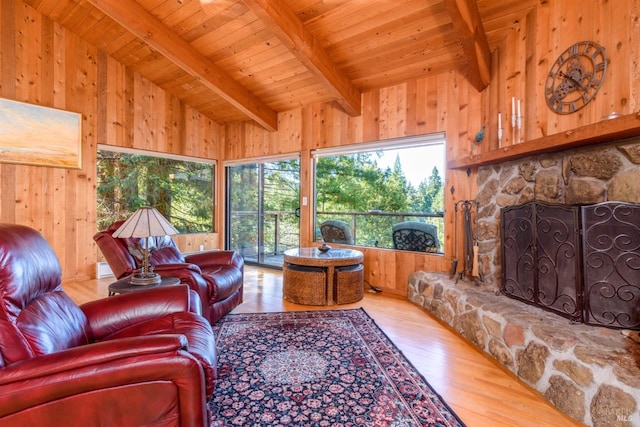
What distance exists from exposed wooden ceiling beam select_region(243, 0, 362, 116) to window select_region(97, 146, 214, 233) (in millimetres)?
3237

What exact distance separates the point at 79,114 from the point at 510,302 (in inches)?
221

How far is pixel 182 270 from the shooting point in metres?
2.60

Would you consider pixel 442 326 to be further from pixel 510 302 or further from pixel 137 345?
pixel 137 345

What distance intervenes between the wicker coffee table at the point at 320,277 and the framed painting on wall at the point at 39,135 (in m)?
3.44

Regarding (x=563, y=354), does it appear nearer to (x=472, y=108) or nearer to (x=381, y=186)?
(x=472, y=108)

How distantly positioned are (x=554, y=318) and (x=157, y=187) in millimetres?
5477

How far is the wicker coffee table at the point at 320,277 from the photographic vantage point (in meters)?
3.34

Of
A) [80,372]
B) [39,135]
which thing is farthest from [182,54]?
[80,372]

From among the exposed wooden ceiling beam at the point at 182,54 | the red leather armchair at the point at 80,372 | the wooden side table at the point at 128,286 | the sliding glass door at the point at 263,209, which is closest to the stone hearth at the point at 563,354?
the red leather armchair at the point at 80,372

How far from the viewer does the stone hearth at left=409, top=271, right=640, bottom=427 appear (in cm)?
146

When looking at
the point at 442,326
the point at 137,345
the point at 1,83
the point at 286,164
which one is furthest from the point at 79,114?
the point at 442,326

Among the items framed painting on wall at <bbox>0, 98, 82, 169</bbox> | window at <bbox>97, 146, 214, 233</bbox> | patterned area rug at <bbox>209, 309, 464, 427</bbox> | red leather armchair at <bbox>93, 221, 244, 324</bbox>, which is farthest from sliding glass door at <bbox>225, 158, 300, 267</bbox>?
patterned area rug at <bbox>209, 309, 464, 427</bbox>

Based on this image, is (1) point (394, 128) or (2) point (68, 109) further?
(2) point (68, 109)

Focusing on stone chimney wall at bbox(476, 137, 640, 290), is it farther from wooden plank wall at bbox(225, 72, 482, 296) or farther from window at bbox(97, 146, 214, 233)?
window at bbox(97, 146, 214, 233)
